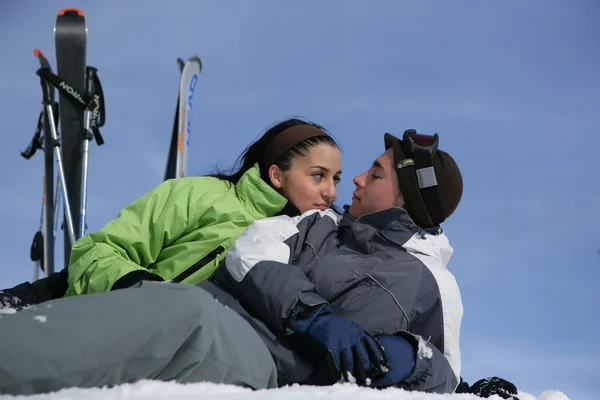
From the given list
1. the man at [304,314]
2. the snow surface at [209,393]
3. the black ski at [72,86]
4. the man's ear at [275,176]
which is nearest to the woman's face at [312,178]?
the man's ear at [275,176]

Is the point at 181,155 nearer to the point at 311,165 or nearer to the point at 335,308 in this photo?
the point at 311,165

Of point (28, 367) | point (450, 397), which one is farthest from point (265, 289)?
point (28, 367)

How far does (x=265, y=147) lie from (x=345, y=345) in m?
1.61

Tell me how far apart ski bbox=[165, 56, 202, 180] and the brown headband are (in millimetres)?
3371

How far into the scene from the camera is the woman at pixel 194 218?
2.67 meters

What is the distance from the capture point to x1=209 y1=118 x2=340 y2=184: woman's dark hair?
3.15 m

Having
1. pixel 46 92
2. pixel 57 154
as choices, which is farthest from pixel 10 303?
pixel 46 92

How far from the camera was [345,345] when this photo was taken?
1.93 meters

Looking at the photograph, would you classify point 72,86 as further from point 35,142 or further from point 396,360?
point 396,360

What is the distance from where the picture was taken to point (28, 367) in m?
1.48

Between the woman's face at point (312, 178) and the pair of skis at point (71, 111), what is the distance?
3657 mm

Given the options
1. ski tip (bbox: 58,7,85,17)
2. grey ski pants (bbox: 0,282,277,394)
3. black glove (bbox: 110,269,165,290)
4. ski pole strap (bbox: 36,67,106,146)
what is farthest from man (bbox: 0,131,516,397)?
ski tip (bbox: 58,7,85,17)

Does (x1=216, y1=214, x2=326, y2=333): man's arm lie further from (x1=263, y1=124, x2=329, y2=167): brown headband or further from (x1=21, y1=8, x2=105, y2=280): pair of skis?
(x1=21, y1=8, x2=105, y2=280): pair of skis

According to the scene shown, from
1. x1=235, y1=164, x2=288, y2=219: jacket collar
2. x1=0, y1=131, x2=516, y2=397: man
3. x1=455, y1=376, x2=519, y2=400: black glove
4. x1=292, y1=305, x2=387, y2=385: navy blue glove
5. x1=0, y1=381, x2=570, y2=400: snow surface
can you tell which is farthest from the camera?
x1=235, y1=164, x2=288, y2=219: jacket collar
